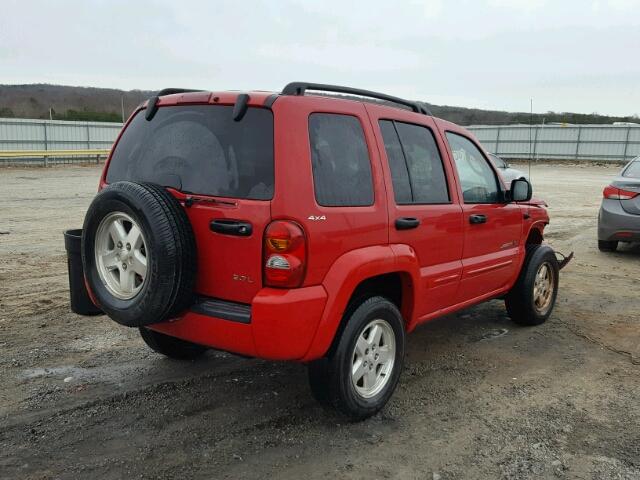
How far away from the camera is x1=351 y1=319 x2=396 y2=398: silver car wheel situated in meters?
3.56

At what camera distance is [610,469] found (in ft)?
10.3

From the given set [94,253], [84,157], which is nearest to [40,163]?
[84,157]

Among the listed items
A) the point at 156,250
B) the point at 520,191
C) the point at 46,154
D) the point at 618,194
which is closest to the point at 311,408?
the point at 156,250

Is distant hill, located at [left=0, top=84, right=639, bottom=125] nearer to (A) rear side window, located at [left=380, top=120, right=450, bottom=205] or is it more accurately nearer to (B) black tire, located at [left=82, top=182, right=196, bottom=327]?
(A) rear side window, located at [left=380, top=120, right=450, bottom=205]

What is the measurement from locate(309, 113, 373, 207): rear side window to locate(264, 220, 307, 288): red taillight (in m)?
0.27

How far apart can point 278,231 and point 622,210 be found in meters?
7.27

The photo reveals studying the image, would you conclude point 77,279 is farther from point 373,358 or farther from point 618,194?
point 618,194

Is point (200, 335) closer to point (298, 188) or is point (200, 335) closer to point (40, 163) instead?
point (298, 188)

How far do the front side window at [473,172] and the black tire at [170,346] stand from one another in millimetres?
2330

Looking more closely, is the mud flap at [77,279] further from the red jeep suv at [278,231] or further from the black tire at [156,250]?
the black tire at [156,250]

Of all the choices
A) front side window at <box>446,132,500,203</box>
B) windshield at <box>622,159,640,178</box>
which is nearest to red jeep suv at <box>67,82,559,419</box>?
front side window at <box>446,132,500,203</box>

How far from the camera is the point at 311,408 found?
149 inches

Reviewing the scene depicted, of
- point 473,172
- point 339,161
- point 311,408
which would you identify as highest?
point 339,161

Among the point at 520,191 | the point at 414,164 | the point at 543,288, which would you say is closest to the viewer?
the point at 414,164
